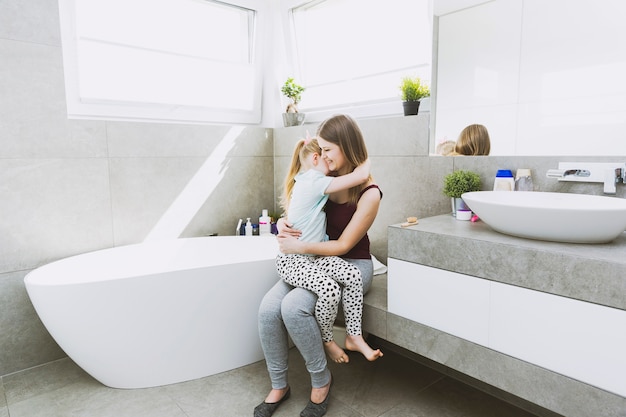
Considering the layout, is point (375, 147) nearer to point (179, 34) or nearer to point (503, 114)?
point (503, 114)

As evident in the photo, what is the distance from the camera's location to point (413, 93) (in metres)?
2.41

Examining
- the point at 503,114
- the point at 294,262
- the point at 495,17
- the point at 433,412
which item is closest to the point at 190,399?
the point at 294,262

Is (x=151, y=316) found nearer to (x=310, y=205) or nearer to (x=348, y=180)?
(x=310, y=205)

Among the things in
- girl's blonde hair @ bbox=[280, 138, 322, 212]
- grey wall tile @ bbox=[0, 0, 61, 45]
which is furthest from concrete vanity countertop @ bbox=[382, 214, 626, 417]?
grey wall tile @ bbox=[0, 0, 61, 45]

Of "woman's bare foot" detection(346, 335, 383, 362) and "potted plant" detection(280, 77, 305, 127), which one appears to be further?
"potted plant" detection(280, 77, 305, 127)

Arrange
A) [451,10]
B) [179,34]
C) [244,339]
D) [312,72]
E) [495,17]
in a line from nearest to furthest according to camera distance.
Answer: [495,17], [451,10], [244,339], [179,34], [312,72]

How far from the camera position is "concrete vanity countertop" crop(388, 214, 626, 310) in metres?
1.27

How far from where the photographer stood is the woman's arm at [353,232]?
6.37 ft

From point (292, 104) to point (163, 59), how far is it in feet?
2.99

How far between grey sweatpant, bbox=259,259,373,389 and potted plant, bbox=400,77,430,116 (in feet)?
3.13

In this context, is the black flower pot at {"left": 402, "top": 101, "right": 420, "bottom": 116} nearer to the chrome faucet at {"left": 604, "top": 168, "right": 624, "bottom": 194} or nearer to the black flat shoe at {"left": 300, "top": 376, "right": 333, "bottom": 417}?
the chrome faucet at {"left": 604, "top": 168, "right": 624, "bottom": 194}

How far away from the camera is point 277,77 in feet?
11.3

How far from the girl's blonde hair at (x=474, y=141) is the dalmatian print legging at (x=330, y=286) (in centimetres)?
80

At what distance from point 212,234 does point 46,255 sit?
101 centimetres
